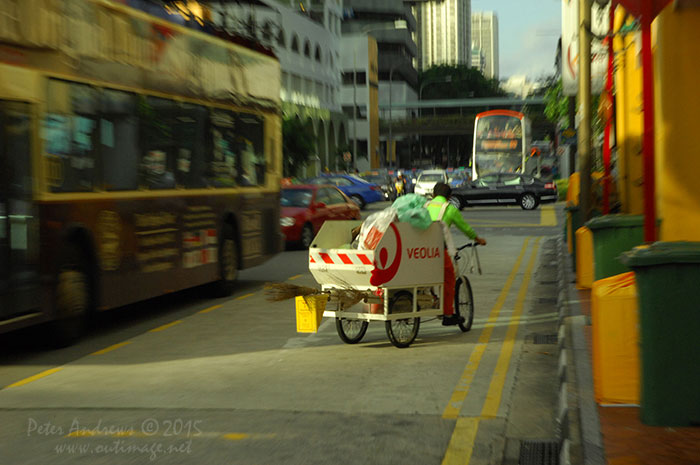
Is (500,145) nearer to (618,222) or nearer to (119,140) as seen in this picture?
(618,222)

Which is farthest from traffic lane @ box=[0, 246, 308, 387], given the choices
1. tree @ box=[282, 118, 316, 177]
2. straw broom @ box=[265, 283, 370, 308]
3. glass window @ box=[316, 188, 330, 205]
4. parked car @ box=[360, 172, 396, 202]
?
tree @ box=[282, 118, 316, 177]

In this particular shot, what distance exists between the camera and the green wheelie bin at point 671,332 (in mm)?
5926

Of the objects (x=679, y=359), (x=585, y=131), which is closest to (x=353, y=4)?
(x=585, y=131)

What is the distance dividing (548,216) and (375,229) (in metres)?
28.6

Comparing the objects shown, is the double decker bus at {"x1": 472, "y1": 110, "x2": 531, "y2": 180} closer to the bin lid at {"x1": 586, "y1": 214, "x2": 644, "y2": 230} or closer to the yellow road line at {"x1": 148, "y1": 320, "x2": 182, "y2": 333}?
the yellow road line at {"x1": 148, "y1": 320, "x2": 182, "y2": 333}

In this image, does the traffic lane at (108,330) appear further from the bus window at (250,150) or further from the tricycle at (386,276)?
the tricycle at (386,276)

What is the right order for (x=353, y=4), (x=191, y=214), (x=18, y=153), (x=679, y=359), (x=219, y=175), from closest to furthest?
(x=679, y=359) → (x=18, y=153) → (x=191, y=214) → (x=219, y=175) → (x=353, y=4)

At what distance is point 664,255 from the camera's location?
5918 millimetres

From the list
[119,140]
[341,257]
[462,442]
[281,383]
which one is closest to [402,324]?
[341,257]

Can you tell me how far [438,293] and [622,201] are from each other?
6.83 metres

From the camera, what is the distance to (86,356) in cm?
1048

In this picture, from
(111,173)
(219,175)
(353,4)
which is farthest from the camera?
(353,4)

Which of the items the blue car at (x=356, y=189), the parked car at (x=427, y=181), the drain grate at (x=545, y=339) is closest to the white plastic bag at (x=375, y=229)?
the drain grate at (x=545, y=339)

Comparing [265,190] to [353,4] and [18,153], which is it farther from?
[353,4]
